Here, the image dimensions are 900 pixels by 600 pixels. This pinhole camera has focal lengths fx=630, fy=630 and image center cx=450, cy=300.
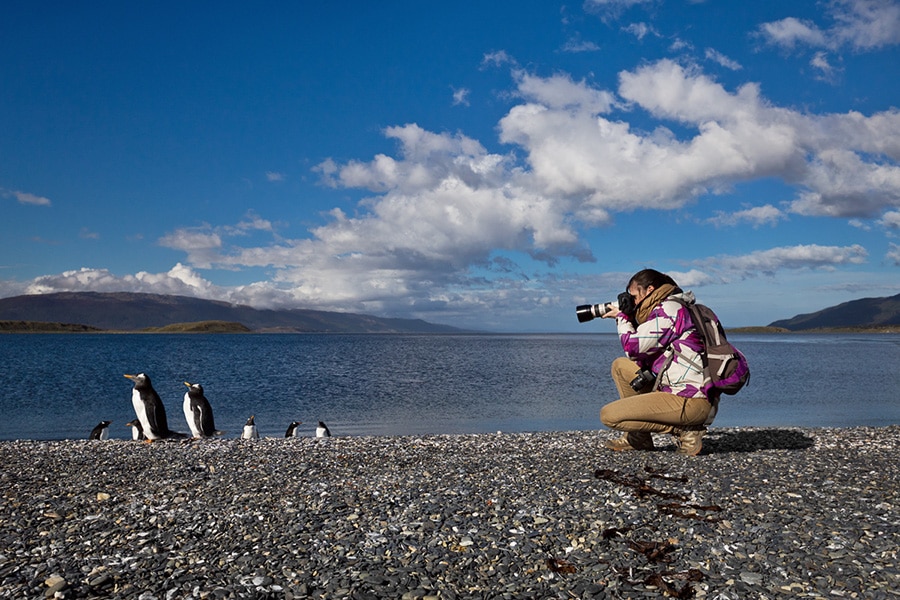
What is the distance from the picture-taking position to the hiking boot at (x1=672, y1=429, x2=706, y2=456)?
894 centimetres

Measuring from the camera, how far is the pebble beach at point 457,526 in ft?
16.1

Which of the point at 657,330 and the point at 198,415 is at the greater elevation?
the point at 657,330

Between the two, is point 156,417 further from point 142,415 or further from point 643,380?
point 643,380

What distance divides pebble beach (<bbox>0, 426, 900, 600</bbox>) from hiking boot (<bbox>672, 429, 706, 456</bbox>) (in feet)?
0.72

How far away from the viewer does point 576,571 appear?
16.6 ft

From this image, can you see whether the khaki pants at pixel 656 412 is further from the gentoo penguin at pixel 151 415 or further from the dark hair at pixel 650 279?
the gentoo penguin at pixel 151 415

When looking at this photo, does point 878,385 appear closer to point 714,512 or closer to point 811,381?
point 811,381

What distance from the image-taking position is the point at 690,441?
29.5 feet

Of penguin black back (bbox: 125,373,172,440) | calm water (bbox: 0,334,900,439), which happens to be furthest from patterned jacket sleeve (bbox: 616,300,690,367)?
calm water (bbox: 0,334,900,439)

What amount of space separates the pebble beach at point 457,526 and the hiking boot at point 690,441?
0.22 m

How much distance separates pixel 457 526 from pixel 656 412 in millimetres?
3610

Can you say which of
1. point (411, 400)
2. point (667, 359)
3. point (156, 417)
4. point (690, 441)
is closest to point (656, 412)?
point (667, 359)

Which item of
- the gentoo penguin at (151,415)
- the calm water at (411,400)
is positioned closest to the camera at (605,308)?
the gentoo penguin at (151,415)

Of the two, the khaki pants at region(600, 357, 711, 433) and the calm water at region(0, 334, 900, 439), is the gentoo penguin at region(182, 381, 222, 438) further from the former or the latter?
the khaki pants at region(600, 357, 711, 433)
